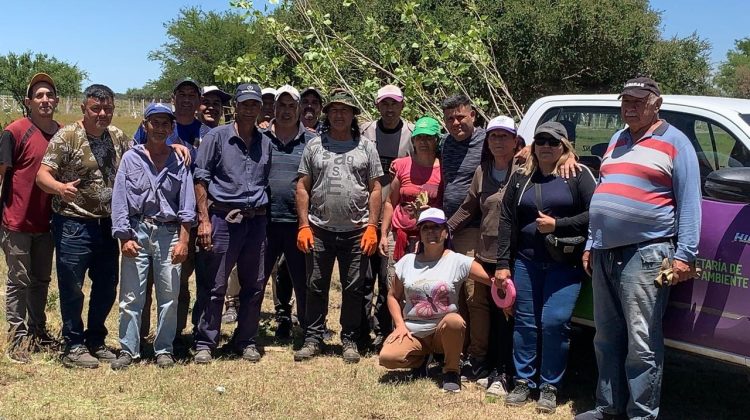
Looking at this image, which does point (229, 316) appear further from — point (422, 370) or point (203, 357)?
point (422, 370)

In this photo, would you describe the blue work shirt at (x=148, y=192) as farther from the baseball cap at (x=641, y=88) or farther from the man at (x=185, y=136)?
the baseball cap at (x=641, y=88)

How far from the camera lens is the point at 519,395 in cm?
473

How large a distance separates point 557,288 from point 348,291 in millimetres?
1807

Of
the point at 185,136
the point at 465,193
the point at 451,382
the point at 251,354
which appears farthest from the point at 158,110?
the point at 451,382

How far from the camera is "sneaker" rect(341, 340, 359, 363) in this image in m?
5.69

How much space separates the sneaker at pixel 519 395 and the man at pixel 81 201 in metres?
2.97

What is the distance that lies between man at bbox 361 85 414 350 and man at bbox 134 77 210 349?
1.42 m

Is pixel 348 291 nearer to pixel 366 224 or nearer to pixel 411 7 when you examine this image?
pixel 366 224

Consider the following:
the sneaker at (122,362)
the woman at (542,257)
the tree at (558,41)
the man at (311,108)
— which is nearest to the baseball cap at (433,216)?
the woman at (542,257)

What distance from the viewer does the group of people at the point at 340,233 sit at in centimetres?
449

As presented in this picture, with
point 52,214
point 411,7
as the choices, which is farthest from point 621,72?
point 52,214

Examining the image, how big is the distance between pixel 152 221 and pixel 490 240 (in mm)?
2427

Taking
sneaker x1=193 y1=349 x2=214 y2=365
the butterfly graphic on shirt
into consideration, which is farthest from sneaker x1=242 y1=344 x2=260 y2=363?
the butterfly graphic on shirt

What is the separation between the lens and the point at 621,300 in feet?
13.4
